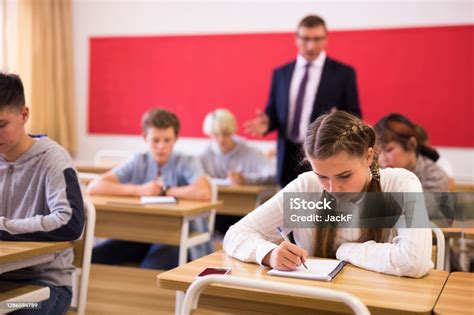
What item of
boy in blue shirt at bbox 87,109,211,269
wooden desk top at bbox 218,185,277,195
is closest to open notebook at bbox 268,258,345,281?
boy in blue shirt at bbox 87,109,211,269

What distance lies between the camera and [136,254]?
3389 millimetres

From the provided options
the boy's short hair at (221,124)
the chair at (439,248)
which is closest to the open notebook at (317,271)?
the chair at (439,248)

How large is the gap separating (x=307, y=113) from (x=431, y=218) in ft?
6.53

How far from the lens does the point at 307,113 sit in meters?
3.91

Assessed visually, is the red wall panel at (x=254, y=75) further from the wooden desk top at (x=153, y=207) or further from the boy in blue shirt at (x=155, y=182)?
the wooden desk top at (x=153, y=207)

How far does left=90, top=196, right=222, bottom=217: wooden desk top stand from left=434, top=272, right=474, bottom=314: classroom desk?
1458mm

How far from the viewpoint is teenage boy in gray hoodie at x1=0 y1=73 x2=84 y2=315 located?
1883mm

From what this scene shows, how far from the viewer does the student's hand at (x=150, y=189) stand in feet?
10.6

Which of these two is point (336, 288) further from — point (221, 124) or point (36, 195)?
point (221, 124)

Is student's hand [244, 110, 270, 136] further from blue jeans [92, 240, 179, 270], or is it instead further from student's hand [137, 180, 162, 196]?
blue jeans [92, 240, 179, 270]

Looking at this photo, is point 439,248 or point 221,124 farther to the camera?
point 221,124

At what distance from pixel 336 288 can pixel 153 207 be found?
1595 mm

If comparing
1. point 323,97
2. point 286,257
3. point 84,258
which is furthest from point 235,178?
point 286,257

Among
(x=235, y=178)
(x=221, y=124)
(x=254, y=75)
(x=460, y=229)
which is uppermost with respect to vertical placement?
(x=254, y=75)
